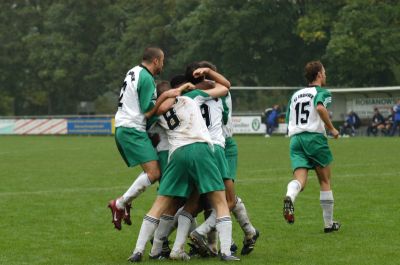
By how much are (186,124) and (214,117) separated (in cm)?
53

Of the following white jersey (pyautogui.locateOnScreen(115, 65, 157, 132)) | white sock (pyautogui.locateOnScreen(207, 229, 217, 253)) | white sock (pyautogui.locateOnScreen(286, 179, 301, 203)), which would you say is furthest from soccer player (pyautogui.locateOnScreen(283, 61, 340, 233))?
white jersey (pyautogui.locateOnScreen(115, 65, 157, 132))

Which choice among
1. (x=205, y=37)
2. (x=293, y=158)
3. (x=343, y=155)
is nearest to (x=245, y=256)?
(x=293, y=158)

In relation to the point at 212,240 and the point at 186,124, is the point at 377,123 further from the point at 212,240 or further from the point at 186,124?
the point at 186,124

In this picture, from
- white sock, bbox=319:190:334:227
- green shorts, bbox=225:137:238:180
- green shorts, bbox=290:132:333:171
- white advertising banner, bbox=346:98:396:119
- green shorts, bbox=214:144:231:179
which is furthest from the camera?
white advertising banner, bbox=346:98:396:119

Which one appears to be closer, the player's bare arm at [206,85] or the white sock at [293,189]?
the player's bare arm at [206,85]

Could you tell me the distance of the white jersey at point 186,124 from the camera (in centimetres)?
845

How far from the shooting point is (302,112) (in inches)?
422

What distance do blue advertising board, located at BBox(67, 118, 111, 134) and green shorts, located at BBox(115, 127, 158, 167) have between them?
44.1 m

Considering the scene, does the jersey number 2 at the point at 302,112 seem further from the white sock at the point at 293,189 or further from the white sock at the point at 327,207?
the white sock at the point at 327,207

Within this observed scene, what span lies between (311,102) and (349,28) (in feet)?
145

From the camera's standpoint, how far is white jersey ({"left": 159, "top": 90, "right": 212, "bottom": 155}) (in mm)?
8445

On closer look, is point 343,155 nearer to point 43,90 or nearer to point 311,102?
point 311,102

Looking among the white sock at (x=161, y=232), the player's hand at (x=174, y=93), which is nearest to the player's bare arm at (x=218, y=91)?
the player's hand at (x=174, y=93)

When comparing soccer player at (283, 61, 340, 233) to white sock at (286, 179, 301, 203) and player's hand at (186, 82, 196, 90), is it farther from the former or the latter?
player's hand at (186, 82, 196, 90)
